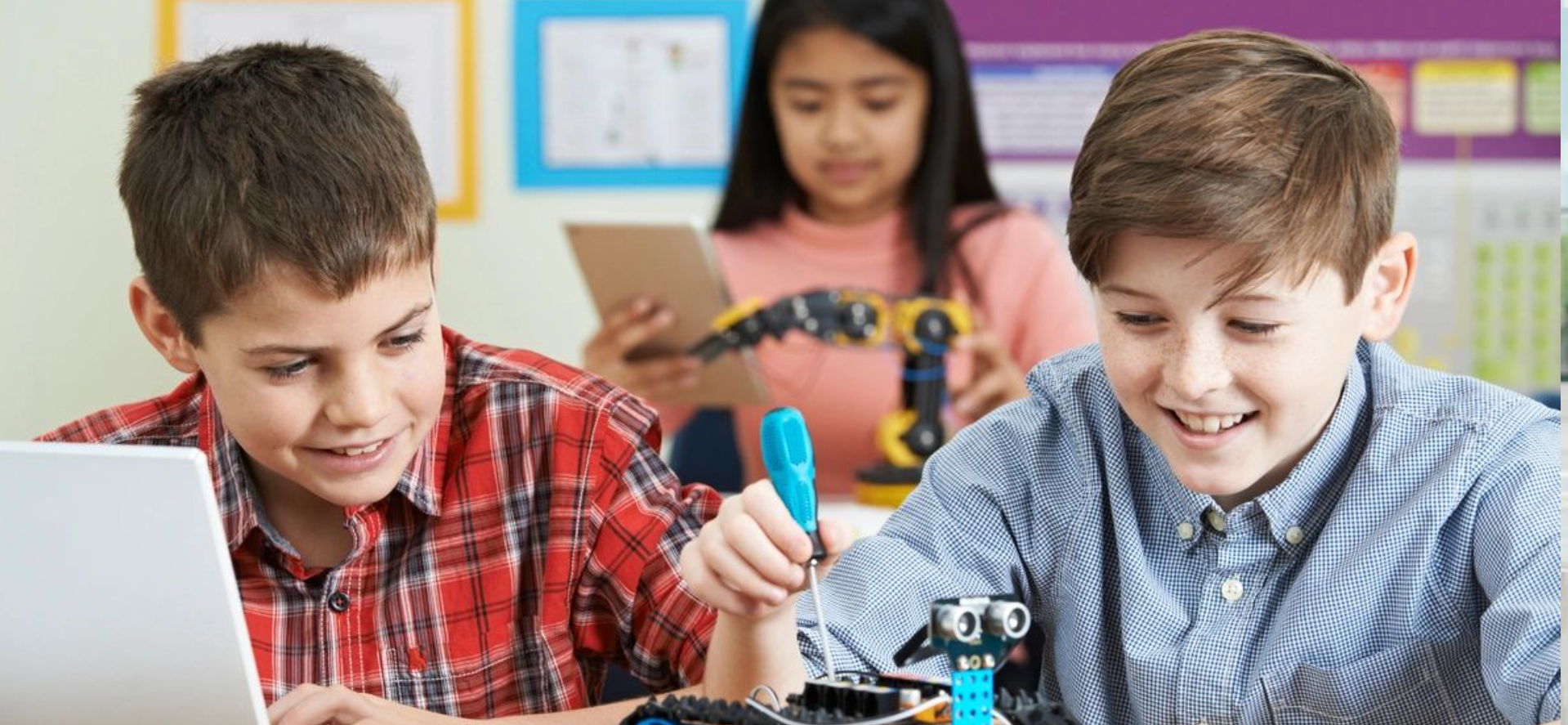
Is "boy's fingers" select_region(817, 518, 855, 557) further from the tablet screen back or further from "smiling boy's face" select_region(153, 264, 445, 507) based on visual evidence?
the tablet screen back

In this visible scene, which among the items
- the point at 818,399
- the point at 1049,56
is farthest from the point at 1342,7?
the point at 818,399

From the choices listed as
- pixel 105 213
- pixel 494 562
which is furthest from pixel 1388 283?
pixel 105 213

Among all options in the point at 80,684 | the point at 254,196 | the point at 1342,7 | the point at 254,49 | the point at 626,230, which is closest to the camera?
the point at 80,684

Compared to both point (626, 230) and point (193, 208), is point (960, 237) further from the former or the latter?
point (193, 208)

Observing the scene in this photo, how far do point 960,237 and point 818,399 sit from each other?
14.8 inches

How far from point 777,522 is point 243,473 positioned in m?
0.52

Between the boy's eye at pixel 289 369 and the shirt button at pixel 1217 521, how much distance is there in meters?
0.61

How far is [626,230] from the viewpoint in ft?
7.52

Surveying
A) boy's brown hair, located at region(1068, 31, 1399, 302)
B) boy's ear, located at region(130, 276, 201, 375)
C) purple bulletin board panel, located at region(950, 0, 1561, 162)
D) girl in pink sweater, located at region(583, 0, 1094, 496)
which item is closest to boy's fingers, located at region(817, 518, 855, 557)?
boy's brown hair, located at region(1068, 31, 1399, 302)

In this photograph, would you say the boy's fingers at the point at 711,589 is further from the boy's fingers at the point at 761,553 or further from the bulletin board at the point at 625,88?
the bulletin board at the point at 625,88

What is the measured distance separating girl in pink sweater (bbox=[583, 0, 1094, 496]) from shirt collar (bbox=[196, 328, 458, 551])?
138cm

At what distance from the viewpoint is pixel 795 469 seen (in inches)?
30.1

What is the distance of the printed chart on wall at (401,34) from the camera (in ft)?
10.0

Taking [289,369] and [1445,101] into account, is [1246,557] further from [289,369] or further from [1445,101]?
[1445,101]
